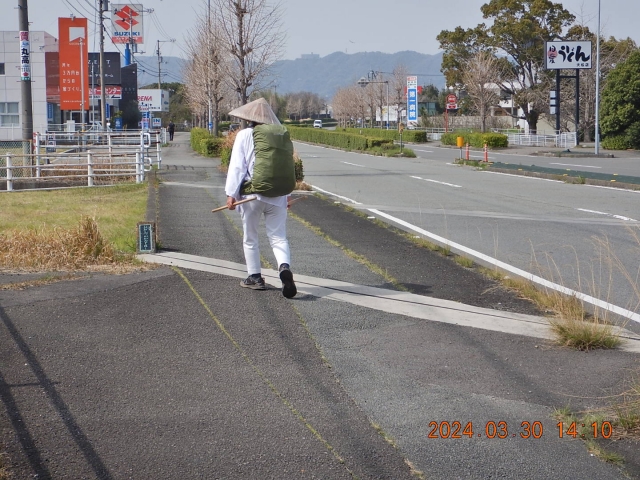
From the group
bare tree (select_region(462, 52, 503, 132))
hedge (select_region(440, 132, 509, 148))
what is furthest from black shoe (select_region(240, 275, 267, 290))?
bare tree (select_region(462, 52, 503, 132))

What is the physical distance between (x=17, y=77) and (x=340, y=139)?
80.4 feet

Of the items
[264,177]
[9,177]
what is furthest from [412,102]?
[264,177]

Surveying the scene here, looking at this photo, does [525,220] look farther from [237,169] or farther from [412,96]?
[412,96]

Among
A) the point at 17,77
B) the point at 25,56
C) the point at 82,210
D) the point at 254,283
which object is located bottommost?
the point at 254,283

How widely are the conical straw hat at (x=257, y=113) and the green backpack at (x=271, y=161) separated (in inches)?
3.9

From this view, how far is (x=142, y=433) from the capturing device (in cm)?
442

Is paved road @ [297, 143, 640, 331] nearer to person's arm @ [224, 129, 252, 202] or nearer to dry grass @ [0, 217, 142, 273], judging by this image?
person's arm @ [224, 129, 252, 202]

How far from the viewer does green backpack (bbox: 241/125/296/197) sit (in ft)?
24.2

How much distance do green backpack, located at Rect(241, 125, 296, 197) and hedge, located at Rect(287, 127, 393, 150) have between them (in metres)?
40.2

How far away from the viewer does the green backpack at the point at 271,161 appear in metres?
7.36

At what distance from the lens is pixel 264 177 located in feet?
24.2

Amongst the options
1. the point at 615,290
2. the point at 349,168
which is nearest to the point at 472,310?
the point at 615,290

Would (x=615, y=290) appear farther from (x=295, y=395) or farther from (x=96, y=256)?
(x=96, y=256)

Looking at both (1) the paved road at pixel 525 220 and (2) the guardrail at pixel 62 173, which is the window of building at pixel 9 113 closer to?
(2) the guardrail at pixel 62 173
